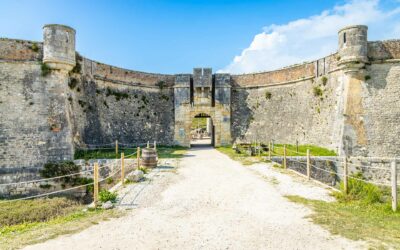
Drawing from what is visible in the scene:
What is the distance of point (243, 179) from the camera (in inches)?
437

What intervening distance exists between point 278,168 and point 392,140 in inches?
297

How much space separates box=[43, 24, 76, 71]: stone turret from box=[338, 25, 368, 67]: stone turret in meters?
15.2

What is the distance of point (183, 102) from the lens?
2469 centimetres

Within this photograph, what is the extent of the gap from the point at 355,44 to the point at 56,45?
16092 millimetres

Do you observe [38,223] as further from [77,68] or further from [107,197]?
[77,68]

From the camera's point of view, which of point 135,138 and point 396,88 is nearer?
point 396,88

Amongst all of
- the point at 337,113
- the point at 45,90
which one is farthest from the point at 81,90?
the point at 337,113

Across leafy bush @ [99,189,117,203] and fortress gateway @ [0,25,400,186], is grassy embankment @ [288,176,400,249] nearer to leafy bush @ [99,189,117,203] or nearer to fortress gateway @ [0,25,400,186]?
leafy bush @ [99,189,117,203]

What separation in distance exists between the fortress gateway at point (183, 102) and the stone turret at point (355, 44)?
56mm

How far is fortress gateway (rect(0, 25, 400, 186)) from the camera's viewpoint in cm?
1467

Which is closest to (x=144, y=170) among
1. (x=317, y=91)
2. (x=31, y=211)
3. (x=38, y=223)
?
(x=31, y=211)

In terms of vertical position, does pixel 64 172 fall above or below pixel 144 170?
below

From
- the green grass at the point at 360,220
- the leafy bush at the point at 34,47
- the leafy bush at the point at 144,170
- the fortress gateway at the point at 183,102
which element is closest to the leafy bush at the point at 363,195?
the green grass at the point at 360,220

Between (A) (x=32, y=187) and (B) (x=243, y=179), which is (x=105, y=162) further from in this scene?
(B) (x=243, y=179)
